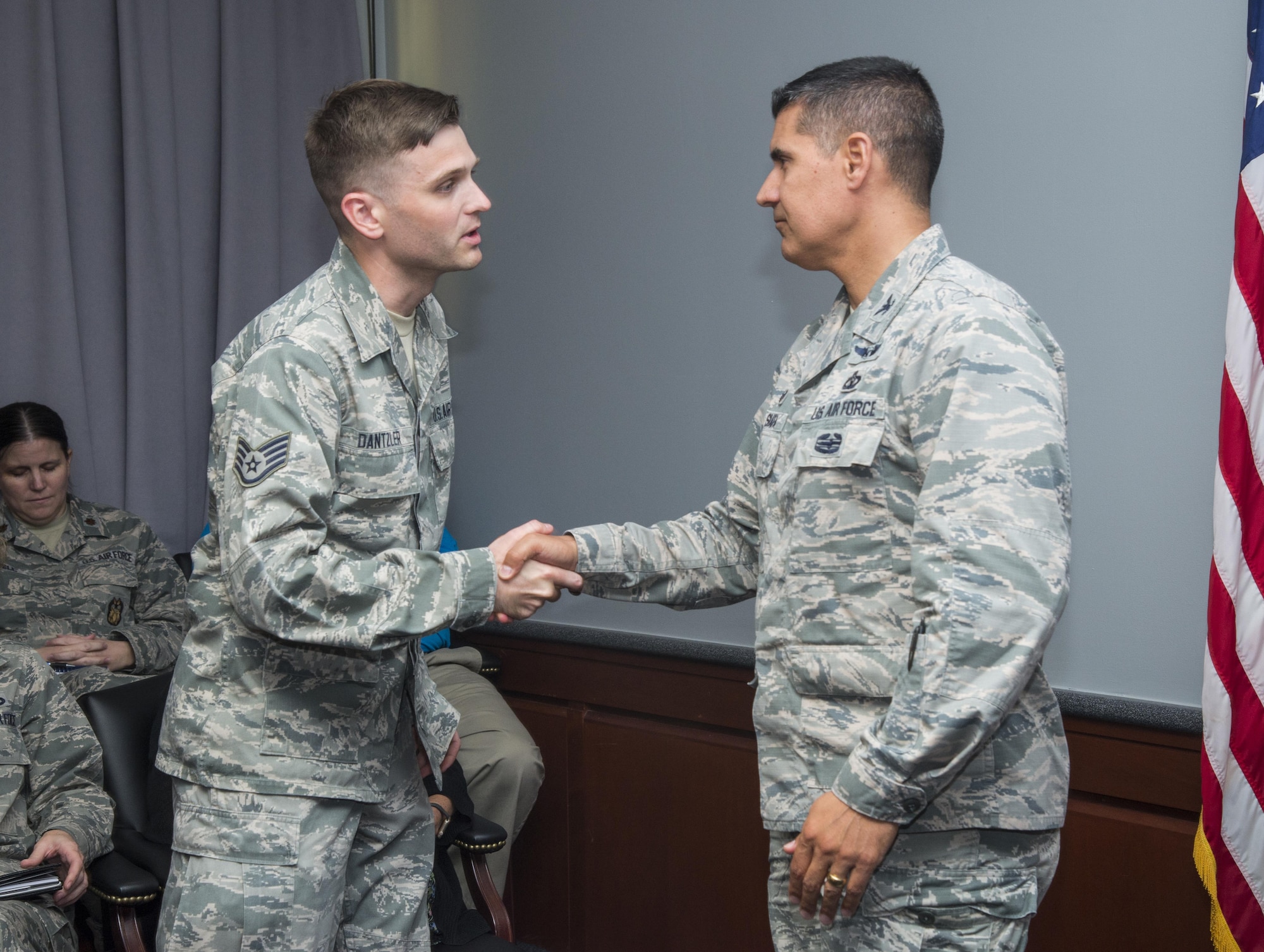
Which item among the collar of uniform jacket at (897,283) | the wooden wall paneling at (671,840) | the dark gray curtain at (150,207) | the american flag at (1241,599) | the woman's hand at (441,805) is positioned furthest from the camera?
the dark gray curtain at (150,207)

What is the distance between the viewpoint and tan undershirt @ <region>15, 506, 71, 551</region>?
11.1 ft

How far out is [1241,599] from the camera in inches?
74.7

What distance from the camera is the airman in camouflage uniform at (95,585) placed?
10.8ft

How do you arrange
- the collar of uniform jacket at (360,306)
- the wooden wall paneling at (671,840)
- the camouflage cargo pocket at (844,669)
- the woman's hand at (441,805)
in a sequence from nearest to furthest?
the camouflage cargo pocket at (844,669) → the collar of uniform jacket at (360,306) → the woman's hand at (441,805) → the wooden wall paneling at (671,840)

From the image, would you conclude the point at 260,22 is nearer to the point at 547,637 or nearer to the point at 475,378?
the point at 475,378

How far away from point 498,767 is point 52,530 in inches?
64.3

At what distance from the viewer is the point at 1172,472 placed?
7.07 feet

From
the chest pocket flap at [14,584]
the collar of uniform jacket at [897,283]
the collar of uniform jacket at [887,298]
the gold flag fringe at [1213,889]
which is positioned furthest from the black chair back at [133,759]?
the gold flag fringe at [1213,889]

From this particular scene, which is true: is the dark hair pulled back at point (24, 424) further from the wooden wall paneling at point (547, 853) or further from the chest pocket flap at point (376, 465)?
the chest pocket flap at point (376, 465)

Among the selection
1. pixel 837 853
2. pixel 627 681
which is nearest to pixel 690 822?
pixel 627 681

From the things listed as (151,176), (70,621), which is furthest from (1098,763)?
(151,176)

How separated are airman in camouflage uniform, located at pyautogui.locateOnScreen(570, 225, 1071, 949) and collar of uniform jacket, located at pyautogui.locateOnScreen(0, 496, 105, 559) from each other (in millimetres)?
2557

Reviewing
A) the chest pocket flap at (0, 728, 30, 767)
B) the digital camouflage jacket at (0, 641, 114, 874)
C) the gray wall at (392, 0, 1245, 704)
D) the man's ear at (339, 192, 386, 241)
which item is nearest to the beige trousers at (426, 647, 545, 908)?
the gray wall at (392, 0, 1245, 704)

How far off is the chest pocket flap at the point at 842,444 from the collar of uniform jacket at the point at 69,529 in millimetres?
2683
